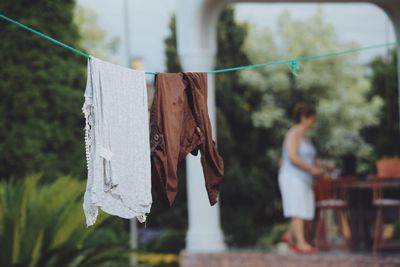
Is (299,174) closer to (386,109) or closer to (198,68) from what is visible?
(198,68)

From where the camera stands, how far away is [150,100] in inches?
561

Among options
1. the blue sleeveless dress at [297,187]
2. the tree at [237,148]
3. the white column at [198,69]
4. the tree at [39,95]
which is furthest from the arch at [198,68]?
the tree at [237,148]

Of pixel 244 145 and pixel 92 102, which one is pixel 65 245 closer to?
pixel 92 102

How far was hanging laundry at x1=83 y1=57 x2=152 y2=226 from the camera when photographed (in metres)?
4.69

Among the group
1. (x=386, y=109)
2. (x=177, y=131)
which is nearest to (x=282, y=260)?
(x=177, y=131)

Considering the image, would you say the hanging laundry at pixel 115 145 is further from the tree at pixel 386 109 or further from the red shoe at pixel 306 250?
the tree at pixel 386 109

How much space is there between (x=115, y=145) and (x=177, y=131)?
0.45 m

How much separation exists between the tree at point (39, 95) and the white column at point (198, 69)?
1.28 metres

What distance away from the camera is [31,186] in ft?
27.6

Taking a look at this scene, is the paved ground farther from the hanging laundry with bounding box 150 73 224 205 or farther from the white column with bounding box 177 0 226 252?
the hanging laundry with bounding box 150 73 224 205

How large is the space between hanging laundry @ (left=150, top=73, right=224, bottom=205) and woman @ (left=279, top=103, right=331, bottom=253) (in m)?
4.45

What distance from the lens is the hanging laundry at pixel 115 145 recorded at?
469 centimetres

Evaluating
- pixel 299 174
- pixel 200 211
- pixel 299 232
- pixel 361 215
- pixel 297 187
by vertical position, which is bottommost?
pixel 299 232

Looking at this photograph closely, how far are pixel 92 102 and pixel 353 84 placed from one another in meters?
12.5
